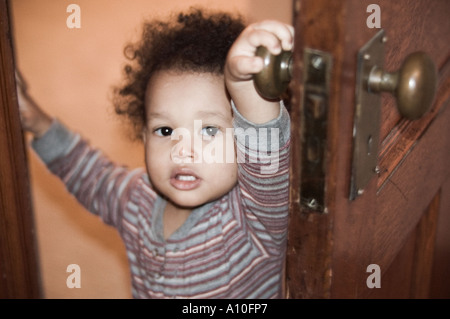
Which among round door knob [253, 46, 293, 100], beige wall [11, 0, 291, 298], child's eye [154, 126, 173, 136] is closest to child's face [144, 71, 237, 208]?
child's eye [154, 126, 173, 136]

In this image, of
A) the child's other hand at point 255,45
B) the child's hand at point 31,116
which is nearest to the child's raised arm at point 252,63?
the child's other hand at point 255,45

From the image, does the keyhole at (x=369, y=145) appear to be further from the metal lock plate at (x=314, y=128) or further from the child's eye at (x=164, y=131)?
the child's eye at (x=164, y=131)

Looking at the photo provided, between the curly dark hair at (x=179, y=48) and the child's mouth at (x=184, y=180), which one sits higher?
the curly dark hair at (x=179, y=48)

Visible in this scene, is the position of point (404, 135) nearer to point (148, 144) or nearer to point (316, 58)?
point (316, 58)

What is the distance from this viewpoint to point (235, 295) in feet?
2.88

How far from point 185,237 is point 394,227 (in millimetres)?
333

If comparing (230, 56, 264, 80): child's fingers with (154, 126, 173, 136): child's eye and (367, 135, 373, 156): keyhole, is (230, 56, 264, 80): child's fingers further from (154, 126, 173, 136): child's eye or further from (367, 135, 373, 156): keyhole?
(154, 126, 173, 136): child's eye

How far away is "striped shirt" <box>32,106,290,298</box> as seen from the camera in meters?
0.74

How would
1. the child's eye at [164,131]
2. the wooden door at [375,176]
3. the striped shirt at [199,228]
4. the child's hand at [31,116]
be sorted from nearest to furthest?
the wooden door at [375,176] < the striped shirt at [199,228] < the child's eye at [164,131] < the child's hand at [31,116]

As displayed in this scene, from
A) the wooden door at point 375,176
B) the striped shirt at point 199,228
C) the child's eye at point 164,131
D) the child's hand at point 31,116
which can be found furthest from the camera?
the child's hand at point 31,116

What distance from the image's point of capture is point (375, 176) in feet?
1.73

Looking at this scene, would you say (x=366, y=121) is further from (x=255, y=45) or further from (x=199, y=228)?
(x=199, y=228)

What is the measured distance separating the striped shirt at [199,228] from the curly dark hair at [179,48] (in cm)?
13

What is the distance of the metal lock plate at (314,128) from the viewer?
16.7 inches
